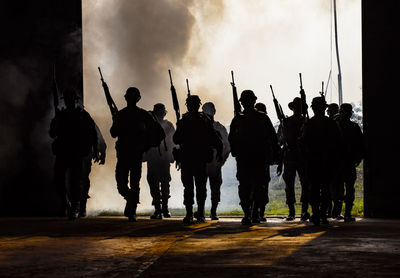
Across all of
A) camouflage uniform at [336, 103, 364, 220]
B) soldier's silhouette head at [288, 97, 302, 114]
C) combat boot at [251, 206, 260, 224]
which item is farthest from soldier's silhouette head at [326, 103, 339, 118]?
combat boot at [251, 206, 260, 224]

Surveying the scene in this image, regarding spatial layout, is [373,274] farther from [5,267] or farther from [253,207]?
[253,207]

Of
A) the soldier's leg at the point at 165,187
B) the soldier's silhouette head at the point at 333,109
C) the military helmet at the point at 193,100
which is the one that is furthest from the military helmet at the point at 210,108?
the military helmet at the point at 193,100

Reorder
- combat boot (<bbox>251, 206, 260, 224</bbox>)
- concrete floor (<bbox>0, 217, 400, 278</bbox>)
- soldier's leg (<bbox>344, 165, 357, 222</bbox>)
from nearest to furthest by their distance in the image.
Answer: concrete floor (<bbox>0, 217, 400, 278</bbox>) < combat boot (<bbox>251, 206, 260, 224</bbox>) < soldier's leg (<bbox>344, 165, 357, 222</bbox>)

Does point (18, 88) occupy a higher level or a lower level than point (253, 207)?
higher

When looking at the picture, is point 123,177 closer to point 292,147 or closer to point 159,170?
point 159,170

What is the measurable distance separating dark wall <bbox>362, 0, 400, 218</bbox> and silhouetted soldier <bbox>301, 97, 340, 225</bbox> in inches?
107

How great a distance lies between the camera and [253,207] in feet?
38.8

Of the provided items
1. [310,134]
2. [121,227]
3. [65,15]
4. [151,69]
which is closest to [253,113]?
[310,134]

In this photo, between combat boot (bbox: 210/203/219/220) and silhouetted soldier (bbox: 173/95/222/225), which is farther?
combat boot (bbox: 210/203/219/220)

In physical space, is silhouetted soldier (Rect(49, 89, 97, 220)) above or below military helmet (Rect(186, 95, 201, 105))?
below

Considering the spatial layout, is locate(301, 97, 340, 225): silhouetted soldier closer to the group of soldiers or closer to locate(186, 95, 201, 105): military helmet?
the group of soldiers

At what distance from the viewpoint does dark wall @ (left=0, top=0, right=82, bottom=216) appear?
14508mm

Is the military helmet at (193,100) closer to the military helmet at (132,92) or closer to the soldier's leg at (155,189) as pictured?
the military helmet at (132,92)

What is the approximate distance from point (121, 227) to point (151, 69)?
13495mm
